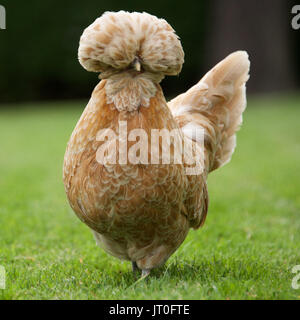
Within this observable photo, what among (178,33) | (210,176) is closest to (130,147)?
(210,176)

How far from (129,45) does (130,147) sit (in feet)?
1.81

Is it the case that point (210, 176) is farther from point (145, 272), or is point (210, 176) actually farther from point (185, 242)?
point (145, 272)

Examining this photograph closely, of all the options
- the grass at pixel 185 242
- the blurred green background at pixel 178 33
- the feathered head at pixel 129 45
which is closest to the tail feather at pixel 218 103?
the grass at pixel 185 242

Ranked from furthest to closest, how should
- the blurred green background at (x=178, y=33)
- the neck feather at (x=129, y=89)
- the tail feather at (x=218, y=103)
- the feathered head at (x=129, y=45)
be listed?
the blurred green background at (x=178, y=33), the tail feather at (x=218, y=103), the neck feather at (x=129, y=89), the feathered head at (x=129, y=45)

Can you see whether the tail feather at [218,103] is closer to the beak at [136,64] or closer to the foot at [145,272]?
the foot at [145,272]

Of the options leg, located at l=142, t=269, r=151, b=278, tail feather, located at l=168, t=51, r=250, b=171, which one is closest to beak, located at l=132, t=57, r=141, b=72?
tail feather, located at l=168, t=51, r=250, b=171

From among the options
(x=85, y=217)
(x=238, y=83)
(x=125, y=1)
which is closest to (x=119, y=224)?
(x=85, y=217)

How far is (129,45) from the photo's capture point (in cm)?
264

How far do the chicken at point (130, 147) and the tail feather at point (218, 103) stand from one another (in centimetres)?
91

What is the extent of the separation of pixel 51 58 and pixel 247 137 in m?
9.01

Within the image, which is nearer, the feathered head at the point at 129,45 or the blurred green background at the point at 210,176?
the feathered head at the point at 129,45

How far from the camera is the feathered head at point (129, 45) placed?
2.65 metres

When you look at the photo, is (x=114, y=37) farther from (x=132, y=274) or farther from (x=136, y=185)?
(x=132, y=274)

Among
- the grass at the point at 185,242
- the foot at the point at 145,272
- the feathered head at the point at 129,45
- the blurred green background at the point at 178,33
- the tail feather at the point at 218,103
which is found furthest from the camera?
the blurred green background at the point at 178,33
